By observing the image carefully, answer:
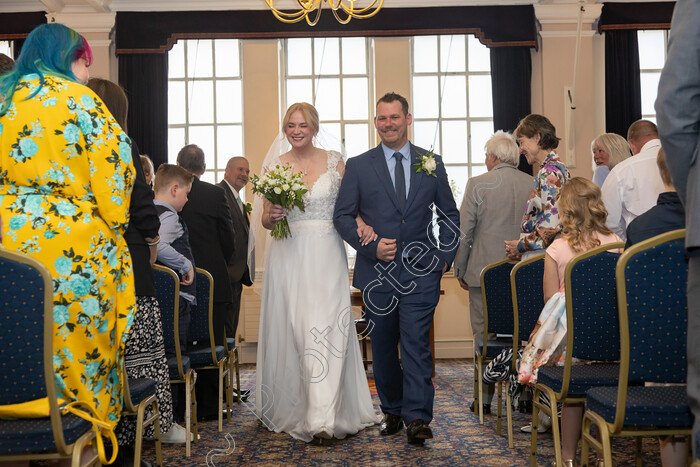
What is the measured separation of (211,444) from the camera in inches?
172

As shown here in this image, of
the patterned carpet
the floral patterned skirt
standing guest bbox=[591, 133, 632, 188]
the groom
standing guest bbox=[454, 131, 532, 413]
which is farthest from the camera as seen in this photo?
standing guest bbox=[591, 133, 632, 188]

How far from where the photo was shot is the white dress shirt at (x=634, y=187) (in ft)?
15.7

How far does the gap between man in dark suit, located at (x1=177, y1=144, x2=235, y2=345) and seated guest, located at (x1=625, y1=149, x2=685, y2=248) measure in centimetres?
326

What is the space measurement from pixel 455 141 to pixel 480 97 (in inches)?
23.0

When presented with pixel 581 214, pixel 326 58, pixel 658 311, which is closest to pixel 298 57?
pixel 326 58

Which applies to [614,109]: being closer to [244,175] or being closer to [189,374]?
[244,175]

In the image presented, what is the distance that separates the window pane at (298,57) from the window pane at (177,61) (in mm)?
1225

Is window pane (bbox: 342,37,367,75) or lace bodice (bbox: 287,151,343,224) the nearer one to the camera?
lace bodice (bbox: 287,151,343,224)

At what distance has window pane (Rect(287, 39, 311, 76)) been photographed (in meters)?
8.50

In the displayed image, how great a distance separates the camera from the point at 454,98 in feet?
27.9

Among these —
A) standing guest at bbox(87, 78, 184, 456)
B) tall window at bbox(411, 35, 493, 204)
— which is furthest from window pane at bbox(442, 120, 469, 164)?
standing guest at bbox(87, 78, 184, 456)

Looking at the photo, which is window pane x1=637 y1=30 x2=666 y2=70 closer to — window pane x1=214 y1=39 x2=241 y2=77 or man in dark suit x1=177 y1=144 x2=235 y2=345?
window pane x1=214 y1=39 x2=241 y2=77

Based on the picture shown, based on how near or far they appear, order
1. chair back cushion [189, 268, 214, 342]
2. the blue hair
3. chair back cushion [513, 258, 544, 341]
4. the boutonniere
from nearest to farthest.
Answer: the blue hair, chair back cushion [513, 258, 544, 341], the boutonniere, chair back cushion [189, 268, 214, 342]

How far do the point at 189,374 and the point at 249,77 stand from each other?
16.2 ft
